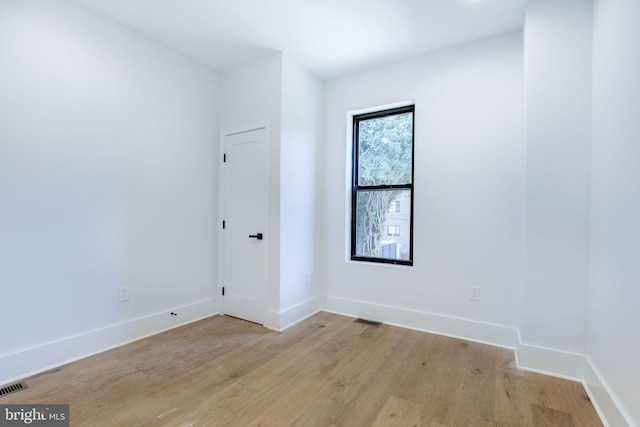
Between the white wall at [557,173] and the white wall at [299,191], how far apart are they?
6.78ft

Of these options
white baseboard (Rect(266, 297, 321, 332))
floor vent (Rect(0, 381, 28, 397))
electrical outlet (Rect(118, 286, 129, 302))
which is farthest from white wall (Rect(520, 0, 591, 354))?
floor vent (Rect(0, 381, 28, 397))

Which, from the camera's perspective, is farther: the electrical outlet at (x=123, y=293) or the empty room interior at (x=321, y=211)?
the electrical outlet at (x=123, y=293)

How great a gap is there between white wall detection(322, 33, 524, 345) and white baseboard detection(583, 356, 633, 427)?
66 cm

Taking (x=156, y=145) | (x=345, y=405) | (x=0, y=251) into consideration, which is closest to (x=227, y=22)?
(x=156, y=145)

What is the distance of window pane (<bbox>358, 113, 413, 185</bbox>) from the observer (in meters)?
3.26

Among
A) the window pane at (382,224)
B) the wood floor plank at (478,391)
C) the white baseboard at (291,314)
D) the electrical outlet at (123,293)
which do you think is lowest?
the wood floor plank at (478,391)

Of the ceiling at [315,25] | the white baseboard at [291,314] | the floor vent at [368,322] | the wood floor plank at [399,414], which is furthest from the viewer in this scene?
the floor vent at [368,322]

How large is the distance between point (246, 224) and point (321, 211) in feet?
3.03

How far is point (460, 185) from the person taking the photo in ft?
9.44

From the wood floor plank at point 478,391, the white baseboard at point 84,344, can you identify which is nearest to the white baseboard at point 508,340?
the wood floor plank at point 478,391

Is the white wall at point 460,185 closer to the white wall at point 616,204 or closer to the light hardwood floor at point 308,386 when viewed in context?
the light hardwood floor at point 308,386

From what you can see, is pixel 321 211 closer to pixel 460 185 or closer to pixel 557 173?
pixel 460 185

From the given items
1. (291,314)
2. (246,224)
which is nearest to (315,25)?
(246,224)

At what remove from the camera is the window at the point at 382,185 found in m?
3.25
